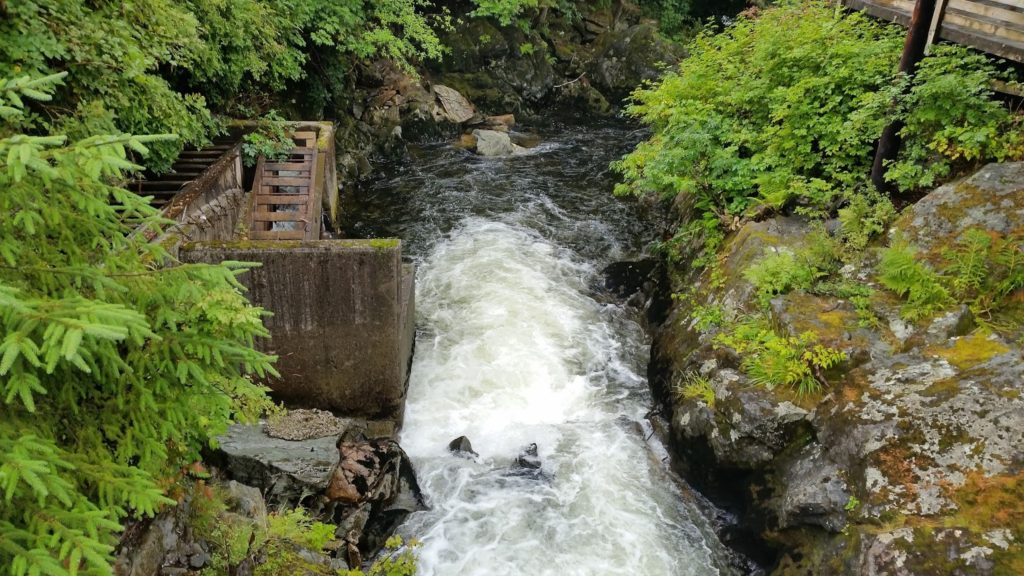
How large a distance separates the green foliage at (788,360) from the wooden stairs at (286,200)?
23.1ft

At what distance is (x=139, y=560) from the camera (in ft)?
13.9

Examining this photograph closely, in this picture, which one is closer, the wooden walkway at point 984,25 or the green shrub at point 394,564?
the green shrub at point 394,564

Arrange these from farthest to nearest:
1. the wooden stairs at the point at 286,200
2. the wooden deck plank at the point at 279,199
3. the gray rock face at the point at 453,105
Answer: the gray rock face at the point at 453,105 → the wooden deck plank at the point at 279,199 → the wooden stairs at the point at 286,200

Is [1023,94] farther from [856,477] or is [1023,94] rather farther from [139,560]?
[139,560]

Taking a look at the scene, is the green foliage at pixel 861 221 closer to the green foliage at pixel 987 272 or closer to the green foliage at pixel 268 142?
the green foliage at pixel 987 272

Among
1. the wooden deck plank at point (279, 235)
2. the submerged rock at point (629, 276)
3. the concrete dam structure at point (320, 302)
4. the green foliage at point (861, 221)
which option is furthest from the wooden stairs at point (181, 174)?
the green foliage at point (861, 221)

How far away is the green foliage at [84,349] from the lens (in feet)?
8.04

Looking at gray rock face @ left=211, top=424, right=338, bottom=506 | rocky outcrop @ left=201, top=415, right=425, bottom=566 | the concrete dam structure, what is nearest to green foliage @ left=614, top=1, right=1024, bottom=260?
the concrete dam structure

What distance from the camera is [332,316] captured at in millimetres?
7434

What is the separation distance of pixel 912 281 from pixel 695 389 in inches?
108

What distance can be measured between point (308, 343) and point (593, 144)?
48.7 ft

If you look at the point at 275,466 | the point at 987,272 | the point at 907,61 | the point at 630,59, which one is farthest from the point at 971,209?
the point at 630,59

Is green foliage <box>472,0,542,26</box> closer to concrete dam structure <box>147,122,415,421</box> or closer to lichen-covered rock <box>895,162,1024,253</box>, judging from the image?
concrete dam structure <box>147,122,415,421</box>

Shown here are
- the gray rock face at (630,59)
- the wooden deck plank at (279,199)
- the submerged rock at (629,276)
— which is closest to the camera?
the wooden deck plank at (279,199)
